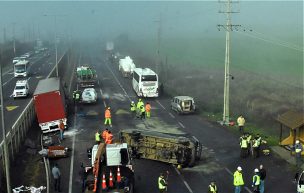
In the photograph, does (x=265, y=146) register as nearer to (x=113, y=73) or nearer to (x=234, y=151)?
(x=234, y=151)

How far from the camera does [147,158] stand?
27.9 meters

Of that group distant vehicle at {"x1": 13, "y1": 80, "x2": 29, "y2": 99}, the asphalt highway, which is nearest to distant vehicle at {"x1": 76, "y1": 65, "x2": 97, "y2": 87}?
distant vehicle at {"x1": 13, "y1": 80, "x2": 29, "y2": 99}

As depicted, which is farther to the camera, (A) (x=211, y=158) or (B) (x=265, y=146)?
(B) (x=265, y=146)

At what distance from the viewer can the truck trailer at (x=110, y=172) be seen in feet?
62.3

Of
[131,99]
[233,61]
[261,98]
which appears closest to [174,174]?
[131,99]

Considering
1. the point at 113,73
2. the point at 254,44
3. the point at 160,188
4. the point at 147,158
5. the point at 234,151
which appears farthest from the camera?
the point at 254,44

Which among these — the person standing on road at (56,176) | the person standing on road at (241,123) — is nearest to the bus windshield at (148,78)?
the person standing on road at (241,123)

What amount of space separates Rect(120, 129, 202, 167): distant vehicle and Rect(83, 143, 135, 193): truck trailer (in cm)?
521

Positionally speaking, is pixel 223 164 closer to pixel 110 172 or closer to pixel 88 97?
pixel 110 172

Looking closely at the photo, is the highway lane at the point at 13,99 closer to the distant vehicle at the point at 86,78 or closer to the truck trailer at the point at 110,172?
the distant vehicle at the point at 86,78

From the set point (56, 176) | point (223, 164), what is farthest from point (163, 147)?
point (56, 176)

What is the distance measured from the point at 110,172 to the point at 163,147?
7.58 m

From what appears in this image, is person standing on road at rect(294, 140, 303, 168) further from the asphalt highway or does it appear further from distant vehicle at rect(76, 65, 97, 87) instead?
distant vehicle at rect(76, 65, 97, 87)

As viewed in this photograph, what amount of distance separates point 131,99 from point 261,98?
16.4 m
